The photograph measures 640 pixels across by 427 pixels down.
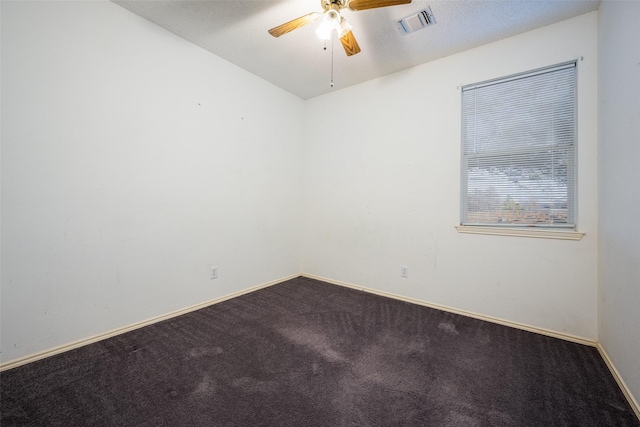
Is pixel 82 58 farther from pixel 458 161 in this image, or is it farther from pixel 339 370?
pixel 458 161

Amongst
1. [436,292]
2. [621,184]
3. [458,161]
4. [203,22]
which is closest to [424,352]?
[436,292]

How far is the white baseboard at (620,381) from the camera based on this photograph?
1.38 m

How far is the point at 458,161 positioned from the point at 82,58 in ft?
11.2

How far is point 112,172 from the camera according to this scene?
2117 mm

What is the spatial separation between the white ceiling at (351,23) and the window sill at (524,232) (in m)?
1.82

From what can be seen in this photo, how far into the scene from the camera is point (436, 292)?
281 cm

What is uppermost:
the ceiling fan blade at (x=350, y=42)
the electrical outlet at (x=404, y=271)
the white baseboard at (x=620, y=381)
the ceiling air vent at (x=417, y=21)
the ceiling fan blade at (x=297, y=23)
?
the ceiling air vent at (x=417, y=21)

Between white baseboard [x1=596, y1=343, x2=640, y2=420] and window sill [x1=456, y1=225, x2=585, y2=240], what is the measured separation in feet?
2.84

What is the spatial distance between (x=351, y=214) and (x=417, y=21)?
2158mm

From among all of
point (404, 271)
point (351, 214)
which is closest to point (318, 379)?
point (404, 271)

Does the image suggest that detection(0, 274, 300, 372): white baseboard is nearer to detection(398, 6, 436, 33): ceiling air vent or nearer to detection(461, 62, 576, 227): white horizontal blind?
detection(461, 62, 576, 227): white horizontal blind

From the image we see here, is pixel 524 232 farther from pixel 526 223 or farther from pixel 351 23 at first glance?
pixel 351 23

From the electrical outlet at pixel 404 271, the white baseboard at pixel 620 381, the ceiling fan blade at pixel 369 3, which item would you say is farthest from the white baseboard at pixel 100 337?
the white baseboard at pixel 620 381

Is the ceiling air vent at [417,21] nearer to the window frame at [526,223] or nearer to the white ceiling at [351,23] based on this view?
the white ceiling at [351,23]
